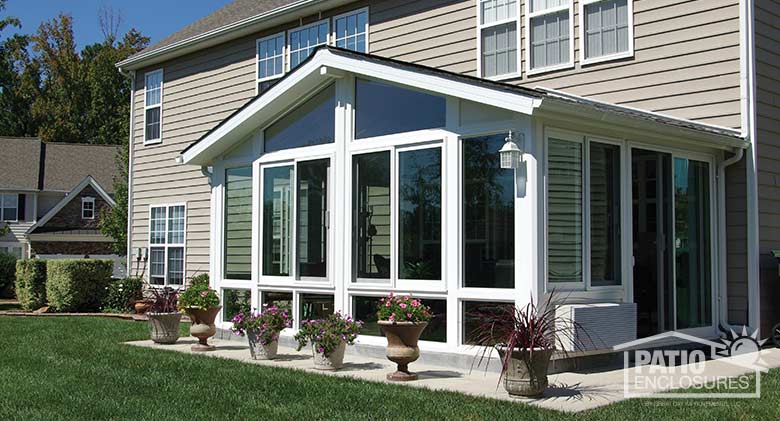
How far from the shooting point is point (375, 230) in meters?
9.80

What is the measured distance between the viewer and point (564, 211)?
8.59m

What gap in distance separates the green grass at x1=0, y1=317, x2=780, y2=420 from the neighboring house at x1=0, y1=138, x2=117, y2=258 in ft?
88.4

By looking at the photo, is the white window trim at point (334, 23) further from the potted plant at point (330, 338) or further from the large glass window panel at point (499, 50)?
the potted plant at point (330, 338)

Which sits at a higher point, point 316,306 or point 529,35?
point 529,35

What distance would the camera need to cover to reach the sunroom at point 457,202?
8484 mm

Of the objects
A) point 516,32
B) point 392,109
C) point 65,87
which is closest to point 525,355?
point 392,109

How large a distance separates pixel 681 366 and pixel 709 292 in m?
1.75

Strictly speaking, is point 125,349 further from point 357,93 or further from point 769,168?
point 769,168

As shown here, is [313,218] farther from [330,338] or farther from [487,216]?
[487,216]

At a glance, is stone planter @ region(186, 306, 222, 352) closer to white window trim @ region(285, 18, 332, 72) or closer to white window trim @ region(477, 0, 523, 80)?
white window trim @ region(477, 0, 523, 80)

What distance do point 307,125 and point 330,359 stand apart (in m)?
3.42

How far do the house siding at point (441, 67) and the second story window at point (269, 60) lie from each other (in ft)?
0.65

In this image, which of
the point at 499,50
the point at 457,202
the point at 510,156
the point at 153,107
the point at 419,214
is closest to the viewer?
the point at 510,156

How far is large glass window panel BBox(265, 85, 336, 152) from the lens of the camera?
10500mm
